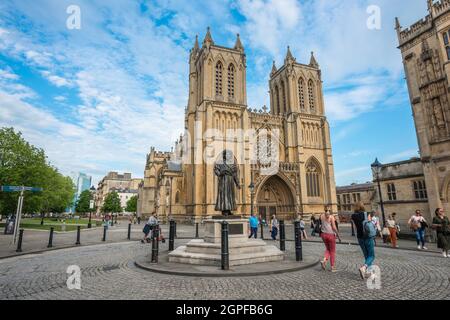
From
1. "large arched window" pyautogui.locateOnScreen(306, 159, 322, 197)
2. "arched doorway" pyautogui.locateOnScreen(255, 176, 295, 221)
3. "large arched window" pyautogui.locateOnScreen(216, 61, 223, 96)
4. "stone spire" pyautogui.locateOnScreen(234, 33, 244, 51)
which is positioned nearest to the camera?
"arched doorway" pyautogui.locateOnScreen(255, 176, 295, 221)

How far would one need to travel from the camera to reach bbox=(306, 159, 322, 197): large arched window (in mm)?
37812

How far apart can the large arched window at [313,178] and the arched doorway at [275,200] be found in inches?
135

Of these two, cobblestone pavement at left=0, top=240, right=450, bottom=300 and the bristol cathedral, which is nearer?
cobblestone pavement at left=0, top=240, right=450, bottom=300

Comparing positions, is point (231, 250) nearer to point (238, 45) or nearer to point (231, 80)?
point (231, 80)

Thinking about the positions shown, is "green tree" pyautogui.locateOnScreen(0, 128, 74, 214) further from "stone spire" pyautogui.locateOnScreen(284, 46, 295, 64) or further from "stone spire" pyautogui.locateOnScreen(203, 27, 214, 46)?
"stone spire" pyautogui.locateOnScreen(284, 46, 295, 64)

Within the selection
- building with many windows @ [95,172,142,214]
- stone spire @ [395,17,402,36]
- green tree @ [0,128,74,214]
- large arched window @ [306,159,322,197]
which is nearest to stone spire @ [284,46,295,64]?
large arched window @ [306,159,322,197]

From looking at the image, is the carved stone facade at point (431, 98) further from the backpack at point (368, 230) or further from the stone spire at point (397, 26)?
the backpack at point (368, 230)

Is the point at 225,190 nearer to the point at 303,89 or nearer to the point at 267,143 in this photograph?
the point at 267,143

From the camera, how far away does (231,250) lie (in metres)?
7.88

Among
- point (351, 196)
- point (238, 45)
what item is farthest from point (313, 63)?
point (351, 196)

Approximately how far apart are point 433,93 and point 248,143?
22.0 m

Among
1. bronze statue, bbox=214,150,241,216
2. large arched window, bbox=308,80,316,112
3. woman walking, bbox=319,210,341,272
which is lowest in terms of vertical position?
woman walking, bbox=319,210,341,272
